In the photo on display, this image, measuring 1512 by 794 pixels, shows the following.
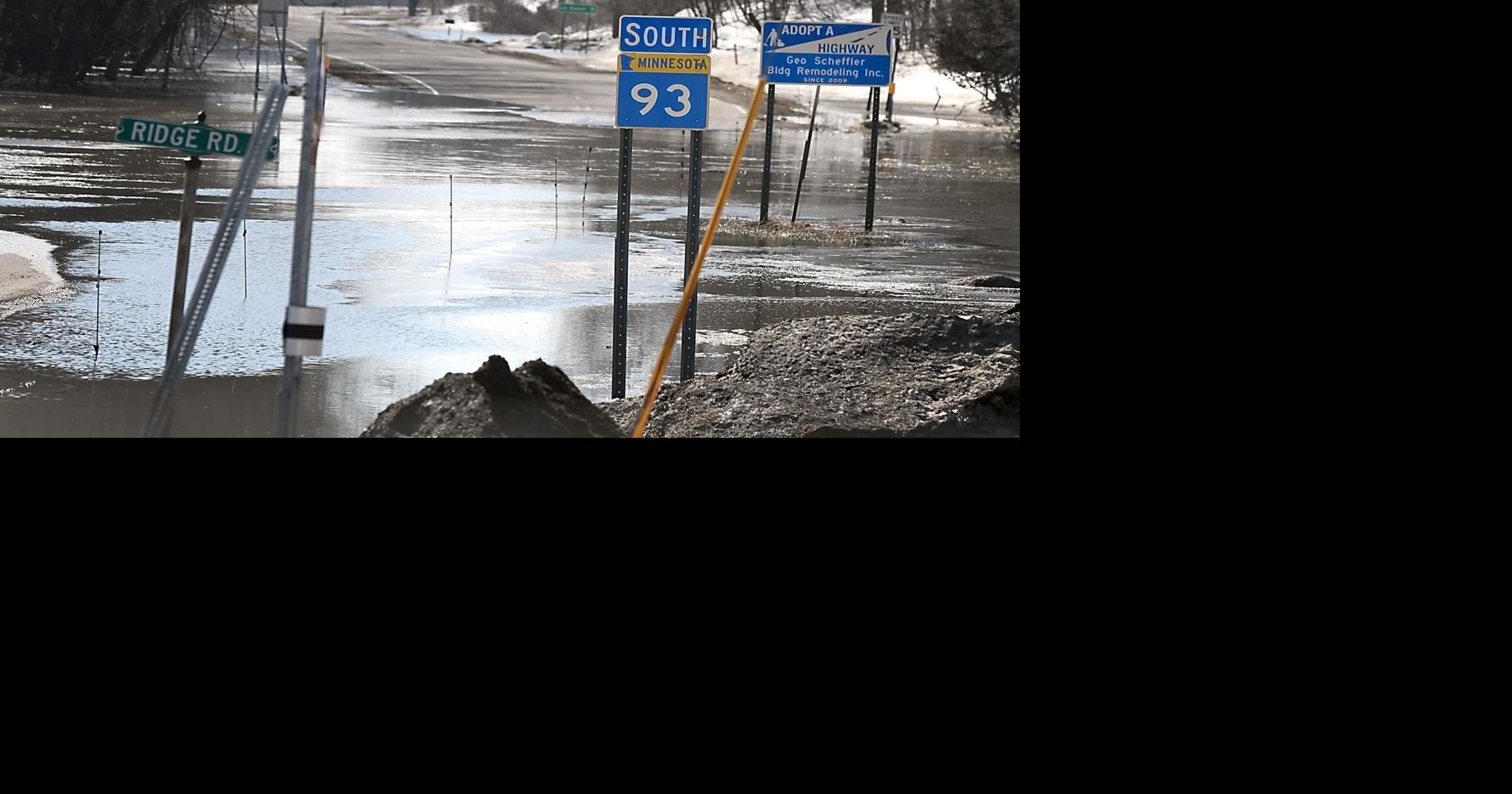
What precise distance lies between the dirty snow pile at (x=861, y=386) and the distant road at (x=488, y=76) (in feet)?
68.3

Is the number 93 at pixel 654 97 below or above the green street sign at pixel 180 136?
above

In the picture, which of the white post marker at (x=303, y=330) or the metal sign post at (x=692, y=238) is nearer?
the white post marker at (x=303, y=330)

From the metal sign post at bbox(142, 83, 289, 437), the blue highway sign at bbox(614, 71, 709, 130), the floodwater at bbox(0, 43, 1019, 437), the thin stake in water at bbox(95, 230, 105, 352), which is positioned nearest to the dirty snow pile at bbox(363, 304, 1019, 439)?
the floodwater at bbox(0, 43, 1019, 437)

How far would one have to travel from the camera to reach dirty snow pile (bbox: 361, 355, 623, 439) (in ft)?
22.6

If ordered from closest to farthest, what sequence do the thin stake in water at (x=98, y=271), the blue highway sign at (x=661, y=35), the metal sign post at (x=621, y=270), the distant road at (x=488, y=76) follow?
the blue highway sign at (x=661, y=35) < the metal sign post at (x=621, y=270) < the thin stake in water at (x=98, y=271) < the distant road at (x=488, y=76)

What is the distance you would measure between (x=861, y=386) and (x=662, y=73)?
1971 mm

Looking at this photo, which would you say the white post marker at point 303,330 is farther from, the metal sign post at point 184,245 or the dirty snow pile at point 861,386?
the dirty snow pile at point 861,386

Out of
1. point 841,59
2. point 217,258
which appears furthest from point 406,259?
point 217,258

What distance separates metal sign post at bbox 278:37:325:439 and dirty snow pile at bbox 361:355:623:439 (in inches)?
81.6

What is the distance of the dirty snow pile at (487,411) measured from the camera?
6898mm

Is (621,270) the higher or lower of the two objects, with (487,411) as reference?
higher

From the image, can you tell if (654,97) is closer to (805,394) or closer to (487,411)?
(805,394)

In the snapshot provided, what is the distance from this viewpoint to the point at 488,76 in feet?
141

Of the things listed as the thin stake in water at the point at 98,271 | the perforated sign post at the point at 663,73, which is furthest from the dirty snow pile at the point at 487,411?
the thin stake in water at the point at 98,271
